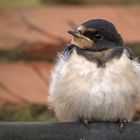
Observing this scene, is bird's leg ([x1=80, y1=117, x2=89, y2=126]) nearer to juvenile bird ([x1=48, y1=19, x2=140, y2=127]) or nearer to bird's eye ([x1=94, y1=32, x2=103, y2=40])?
juvenile bird ([x1=48, y1=19, x2=140, y2=127])

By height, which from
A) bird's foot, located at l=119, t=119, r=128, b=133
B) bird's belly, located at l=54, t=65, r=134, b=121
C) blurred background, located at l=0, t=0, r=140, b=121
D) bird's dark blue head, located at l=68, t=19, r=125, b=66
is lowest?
bird's foot, located at l=119, t=119, r=128, b=133

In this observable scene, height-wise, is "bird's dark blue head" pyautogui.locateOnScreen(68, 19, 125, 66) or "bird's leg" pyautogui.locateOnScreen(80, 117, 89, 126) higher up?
"bird's dark blue head" pyautogui.locateOnScreen(68, 19, 125, 66)

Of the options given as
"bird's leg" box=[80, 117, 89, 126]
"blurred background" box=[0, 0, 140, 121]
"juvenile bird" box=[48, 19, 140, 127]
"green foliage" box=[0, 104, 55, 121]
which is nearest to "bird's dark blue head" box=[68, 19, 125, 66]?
"juvenile bird" box=[48, 19, 140, 127]

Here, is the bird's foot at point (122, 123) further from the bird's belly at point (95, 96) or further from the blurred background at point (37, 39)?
the blurred background at point (37, 39)

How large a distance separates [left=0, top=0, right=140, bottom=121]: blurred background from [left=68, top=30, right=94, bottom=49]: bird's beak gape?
137 centimetres

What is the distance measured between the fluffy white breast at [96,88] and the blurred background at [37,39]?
1266 mm

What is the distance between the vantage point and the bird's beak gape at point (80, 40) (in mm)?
4152

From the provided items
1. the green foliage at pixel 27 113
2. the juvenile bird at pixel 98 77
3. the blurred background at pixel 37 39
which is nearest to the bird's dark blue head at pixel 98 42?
the juvenile bird at pixel 98 77

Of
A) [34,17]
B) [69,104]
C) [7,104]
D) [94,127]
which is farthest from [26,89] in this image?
[94,127]

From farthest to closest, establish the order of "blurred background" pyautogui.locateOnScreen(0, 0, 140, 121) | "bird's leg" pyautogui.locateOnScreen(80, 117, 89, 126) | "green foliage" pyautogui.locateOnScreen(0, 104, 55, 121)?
"blurred background" pyautogui.locateOnScreen(0, 0, 140, 121) < "green foliage" pyautogui.locateOnScreen(0, 104, 55, 121) < "bird's leg" pyautogui.locateOnScreen(80, 117, 89, 126)

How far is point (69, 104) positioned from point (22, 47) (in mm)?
1872

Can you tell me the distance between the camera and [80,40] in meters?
4.16

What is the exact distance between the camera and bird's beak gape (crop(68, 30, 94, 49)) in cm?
415

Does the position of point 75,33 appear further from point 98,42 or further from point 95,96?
point 95,96
